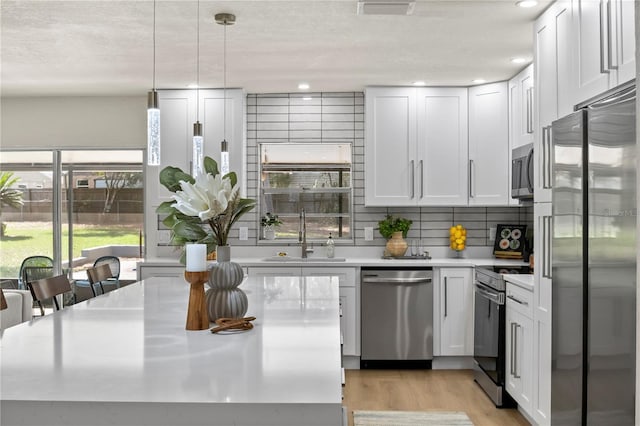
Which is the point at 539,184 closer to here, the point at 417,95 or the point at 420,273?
the point at 420,273

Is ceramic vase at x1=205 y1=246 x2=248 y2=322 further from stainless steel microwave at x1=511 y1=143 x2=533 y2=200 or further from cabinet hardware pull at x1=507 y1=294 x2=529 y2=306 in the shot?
stainless steel microwave at x1=511 y1=143 x2=533 y2=200

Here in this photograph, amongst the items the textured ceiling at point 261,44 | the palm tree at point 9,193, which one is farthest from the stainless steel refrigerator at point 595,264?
the palm tree at point 9,193

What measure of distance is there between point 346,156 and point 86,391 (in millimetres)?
4593

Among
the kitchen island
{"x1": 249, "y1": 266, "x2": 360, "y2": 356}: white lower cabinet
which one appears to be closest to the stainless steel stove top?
{"x1": 249, "y1": 266, "x2": 360, "y2": 356}: white lower cabinet

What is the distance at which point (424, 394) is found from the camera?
14.5ft

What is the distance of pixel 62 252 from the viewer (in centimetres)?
592

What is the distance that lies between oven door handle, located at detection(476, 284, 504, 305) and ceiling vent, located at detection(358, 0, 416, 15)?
6.87 feet

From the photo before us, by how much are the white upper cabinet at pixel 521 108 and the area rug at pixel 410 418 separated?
211cm

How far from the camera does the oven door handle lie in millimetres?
4145

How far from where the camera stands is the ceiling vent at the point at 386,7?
3.06 m

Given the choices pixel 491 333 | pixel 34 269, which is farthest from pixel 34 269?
pixel 491 333

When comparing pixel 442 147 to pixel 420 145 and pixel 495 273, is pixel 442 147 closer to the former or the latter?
pixel 420 145

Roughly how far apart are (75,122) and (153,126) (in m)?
3.95

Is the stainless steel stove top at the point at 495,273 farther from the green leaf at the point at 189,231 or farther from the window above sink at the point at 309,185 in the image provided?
the green leaf at the point at 189,231
